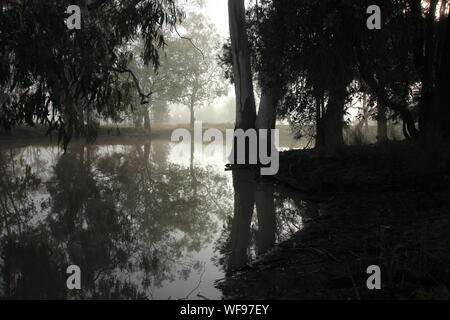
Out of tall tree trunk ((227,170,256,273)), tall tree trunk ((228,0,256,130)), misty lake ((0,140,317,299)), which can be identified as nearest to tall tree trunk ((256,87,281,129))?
tall tree trunk ((228,0,256,130))

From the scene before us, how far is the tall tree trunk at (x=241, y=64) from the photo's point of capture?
12500 mm

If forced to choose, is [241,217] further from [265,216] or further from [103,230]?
[103,230]

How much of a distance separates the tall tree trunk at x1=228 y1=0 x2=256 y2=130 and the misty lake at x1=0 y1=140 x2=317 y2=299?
10.3 ft

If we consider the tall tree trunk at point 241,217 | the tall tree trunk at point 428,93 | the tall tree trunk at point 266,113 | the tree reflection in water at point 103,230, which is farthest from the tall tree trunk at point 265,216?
the tall tree trunk at point 266,113

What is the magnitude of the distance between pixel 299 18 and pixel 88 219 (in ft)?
18.9

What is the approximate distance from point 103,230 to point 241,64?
338 inches

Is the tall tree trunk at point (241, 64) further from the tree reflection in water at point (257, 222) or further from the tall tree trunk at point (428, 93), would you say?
the tall tree trunk at point (428, 93)

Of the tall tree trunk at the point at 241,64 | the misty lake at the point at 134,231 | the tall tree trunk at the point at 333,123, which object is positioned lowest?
the misty lake at the point at 134,231

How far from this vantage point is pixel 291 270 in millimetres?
3639

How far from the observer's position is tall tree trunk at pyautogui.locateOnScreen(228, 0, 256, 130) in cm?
1250

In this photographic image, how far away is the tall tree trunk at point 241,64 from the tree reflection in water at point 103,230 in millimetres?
3092

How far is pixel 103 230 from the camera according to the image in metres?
5.47

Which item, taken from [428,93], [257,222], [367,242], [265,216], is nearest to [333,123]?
[428,93]

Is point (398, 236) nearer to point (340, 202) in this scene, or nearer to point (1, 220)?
point (340, 202)
